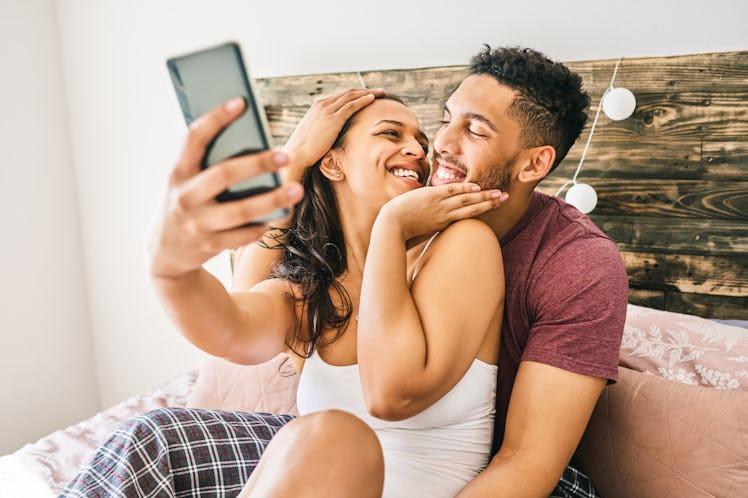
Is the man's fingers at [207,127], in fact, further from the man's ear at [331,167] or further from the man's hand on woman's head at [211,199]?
the man's ear at [331,167]

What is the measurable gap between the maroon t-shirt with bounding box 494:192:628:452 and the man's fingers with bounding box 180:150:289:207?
2.28 feet

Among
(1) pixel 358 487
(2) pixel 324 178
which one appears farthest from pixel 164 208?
(2) pixel 324 178

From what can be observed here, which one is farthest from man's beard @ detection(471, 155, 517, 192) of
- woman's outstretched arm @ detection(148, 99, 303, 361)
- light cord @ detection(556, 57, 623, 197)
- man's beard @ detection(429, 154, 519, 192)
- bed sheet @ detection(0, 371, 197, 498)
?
bed sheet @ detection(0, 371, 197, 498)

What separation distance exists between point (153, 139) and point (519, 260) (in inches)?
73.7

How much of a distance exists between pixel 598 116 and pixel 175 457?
1.37 meters

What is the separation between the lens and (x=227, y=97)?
71 centimetres

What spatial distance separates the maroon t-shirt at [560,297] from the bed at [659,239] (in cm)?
18

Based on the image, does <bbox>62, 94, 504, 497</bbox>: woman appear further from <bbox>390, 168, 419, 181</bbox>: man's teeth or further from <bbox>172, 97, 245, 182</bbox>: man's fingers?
<bbox>172, 97, 245, 182</bbox>: man's fingers

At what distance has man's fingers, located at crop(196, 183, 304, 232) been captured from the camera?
680 millimetres

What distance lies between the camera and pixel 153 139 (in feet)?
8.58

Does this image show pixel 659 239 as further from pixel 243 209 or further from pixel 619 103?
pixel 243 209

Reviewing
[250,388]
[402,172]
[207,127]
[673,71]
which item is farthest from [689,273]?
[207,127]

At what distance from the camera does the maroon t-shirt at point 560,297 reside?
1140 millimetres

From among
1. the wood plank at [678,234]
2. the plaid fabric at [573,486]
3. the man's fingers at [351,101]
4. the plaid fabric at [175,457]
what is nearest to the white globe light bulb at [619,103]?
the wood plank at [678,234]
